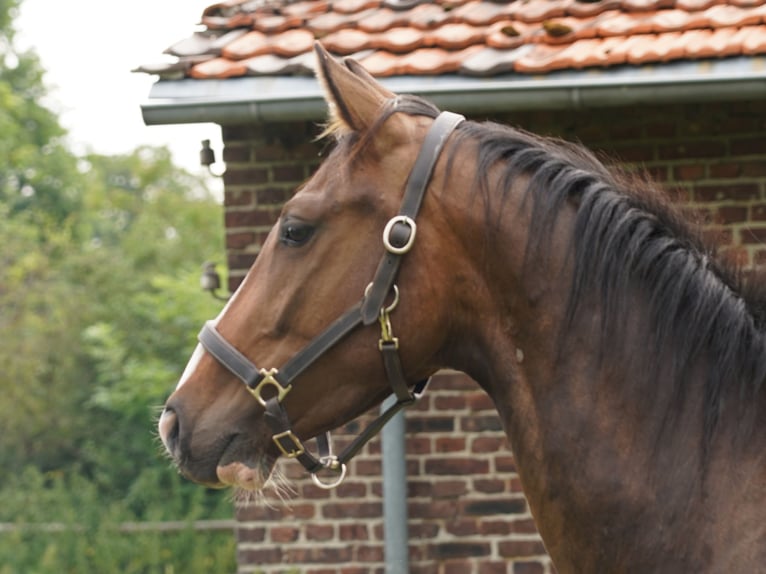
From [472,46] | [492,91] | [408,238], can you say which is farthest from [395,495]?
[408,238]

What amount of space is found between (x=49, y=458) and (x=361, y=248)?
11535mm

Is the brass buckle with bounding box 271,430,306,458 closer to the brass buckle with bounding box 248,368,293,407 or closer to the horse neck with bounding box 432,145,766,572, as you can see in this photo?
the brass buckle with bounding box 248,368,293,407

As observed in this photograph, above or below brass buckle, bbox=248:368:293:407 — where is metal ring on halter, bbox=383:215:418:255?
above

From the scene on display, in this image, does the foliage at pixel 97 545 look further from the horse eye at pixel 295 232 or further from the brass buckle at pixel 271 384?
the horse eye at pixel 295 232

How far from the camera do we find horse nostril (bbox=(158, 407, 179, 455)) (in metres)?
2.71

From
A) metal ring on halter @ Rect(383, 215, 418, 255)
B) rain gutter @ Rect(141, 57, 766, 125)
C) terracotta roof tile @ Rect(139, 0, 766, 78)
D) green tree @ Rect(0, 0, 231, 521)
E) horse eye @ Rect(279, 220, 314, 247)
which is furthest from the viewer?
green tree @ Rect(0, 0, 231, 521)

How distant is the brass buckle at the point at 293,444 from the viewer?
2.68 meters

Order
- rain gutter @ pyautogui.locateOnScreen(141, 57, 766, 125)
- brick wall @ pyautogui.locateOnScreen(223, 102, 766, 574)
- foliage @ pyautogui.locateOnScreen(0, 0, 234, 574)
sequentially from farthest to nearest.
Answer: foliage @ pyautogui.locateOnScreen(0, 0, 234, 574), brick wall @ pyautogui.locateOnScreen(223, 102, 766, 574), rain gutter @ pyautogui.locateOnScreen(141, 57, 766, 125)

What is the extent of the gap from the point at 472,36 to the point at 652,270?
2.81m

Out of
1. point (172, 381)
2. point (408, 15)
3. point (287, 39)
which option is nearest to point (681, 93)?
point (408, 15)

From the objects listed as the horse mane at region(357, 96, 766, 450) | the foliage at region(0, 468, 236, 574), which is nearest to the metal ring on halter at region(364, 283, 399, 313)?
the horse mane at region(357, 96, 766, 450)

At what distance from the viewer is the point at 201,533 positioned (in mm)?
9859

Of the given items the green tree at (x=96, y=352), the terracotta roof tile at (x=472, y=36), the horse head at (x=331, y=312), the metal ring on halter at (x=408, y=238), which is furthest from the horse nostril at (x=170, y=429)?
the green tree at (x=96, y=352)

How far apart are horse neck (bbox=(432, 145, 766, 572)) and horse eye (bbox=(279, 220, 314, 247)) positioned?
32 centimetres
